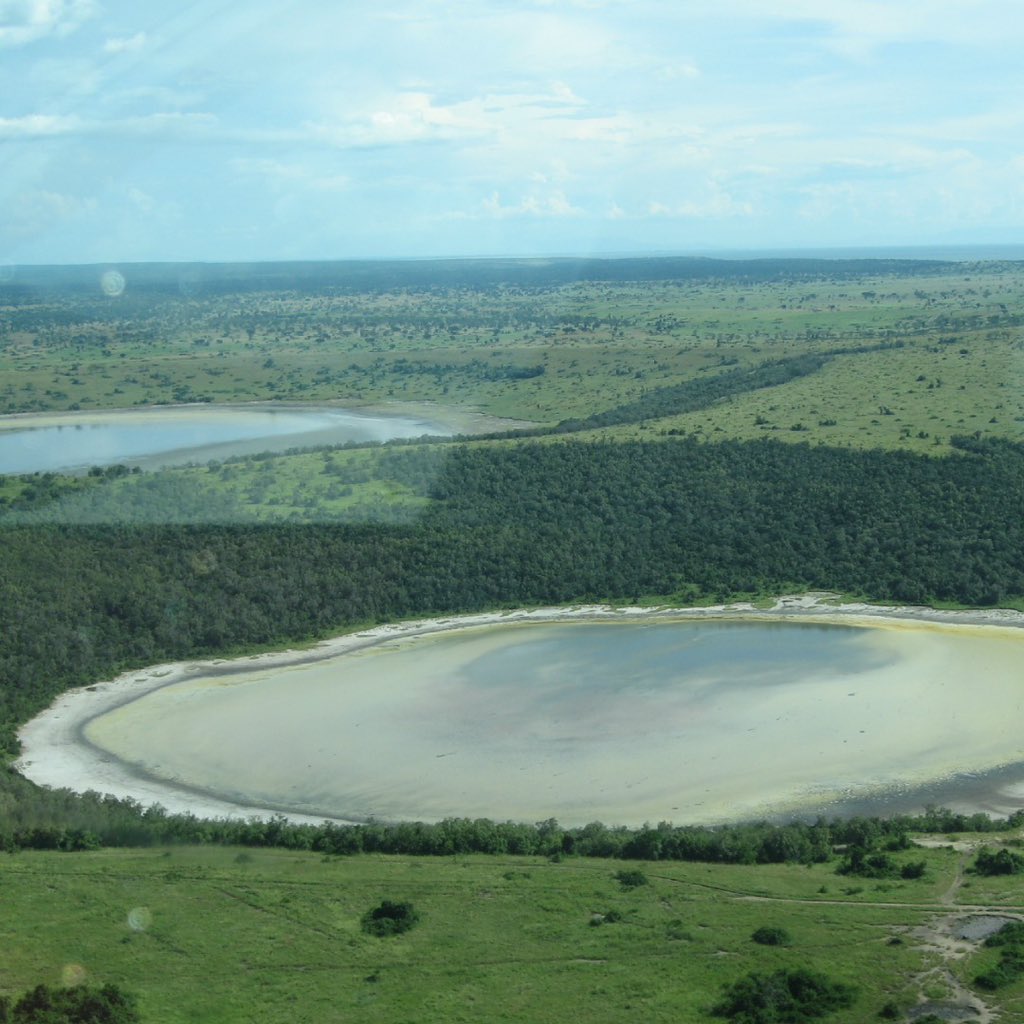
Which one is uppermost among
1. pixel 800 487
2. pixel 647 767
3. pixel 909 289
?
pixel 909 289

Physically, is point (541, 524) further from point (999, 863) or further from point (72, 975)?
point (72, 975)

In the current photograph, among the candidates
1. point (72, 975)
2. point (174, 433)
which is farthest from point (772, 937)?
point (174, 433)

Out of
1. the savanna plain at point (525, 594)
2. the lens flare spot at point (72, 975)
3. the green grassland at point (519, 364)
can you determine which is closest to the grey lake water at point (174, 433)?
the savanna plain at point (525, 594)

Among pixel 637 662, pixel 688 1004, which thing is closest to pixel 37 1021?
pixel 688 1004

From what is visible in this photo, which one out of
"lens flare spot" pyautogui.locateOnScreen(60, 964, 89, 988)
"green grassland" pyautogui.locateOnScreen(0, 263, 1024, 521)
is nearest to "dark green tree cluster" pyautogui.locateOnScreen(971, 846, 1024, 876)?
Answer: "lens flare spot" pyautogui.locateOnScreen(60, 964, 89, 988)

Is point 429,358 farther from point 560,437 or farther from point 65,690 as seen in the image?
point 65,690

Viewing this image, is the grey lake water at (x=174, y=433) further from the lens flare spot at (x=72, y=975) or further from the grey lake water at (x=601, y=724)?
the lens flare spot at (x=72, y=975)
